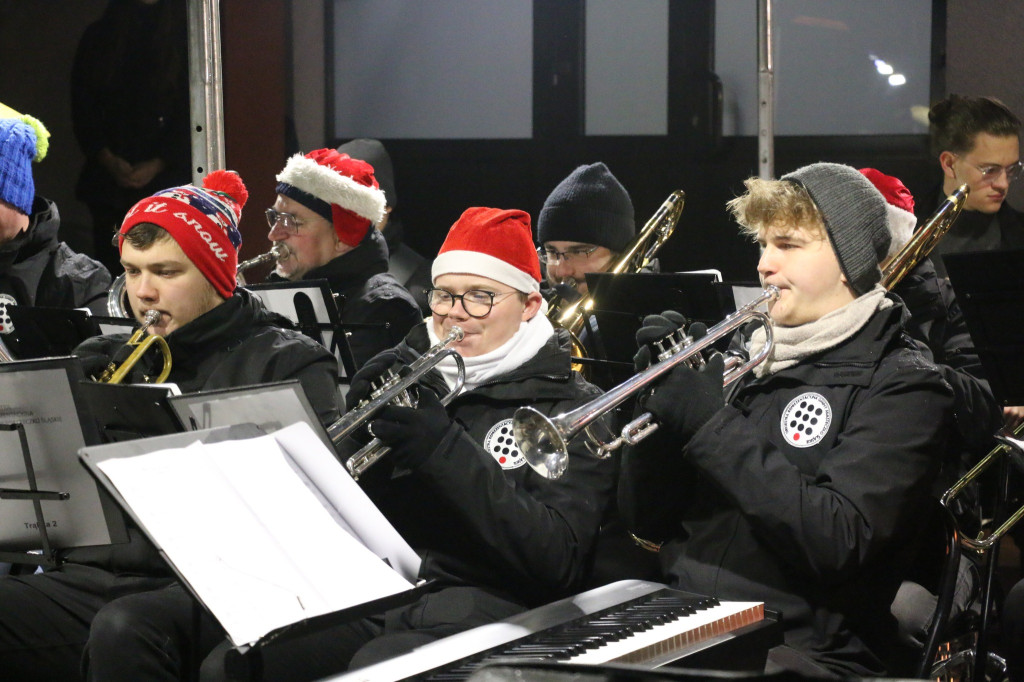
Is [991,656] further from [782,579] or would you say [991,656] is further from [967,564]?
[782,579]

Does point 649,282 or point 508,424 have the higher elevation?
point 649,282

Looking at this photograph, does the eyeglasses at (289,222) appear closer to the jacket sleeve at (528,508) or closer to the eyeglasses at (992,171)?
the jacket sleeve at (528,508)

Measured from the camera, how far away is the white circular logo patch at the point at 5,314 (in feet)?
15.5

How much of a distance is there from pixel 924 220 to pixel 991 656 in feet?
5.76

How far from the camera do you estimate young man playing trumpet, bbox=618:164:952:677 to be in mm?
2406

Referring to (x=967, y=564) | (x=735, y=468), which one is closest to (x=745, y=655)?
(x=735, y=468)

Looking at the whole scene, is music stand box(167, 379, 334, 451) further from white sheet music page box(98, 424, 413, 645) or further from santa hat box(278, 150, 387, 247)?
santa hat box(278, 150, 387, 247)

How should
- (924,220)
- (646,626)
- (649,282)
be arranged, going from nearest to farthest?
(646,626), (649,282), (924,220)

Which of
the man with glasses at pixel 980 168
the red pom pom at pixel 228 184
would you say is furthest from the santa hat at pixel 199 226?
the man with glasses at pixel 980 168

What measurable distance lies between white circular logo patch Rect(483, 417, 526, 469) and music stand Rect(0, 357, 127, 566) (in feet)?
2.99

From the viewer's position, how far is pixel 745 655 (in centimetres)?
209

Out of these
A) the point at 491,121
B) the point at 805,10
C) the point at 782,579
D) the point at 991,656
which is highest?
the point at 805,10

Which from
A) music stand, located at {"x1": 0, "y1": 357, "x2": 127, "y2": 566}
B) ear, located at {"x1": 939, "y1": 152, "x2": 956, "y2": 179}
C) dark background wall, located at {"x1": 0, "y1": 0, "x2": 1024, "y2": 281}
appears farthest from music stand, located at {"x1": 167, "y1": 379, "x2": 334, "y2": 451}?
dark background wall, located at {"x1": 0, "y1": 0, "x2": 1024, "y2": 281}

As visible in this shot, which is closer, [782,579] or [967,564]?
[782,579]
